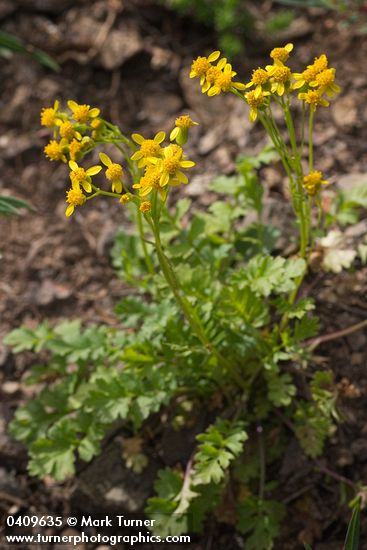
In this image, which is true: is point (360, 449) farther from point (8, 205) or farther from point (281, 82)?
point (8, 205)

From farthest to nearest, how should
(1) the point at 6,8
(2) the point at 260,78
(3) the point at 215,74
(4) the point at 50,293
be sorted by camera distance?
(1) the point at 6,8
(4) the point at 50,293
(3) the point at 215,74
(2) the point at 260,78

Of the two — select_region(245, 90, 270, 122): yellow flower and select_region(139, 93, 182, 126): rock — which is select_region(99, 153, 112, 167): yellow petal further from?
select_region(139, 93, 182, 126): rock

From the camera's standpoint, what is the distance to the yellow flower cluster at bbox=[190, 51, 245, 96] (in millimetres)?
2367

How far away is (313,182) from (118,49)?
247 centimetres

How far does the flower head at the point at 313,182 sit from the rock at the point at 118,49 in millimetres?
2388

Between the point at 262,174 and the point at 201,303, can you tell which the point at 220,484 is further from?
the point at 262,174

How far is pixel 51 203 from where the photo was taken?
425 centimetres

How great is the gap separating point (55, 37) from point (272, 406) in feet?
10.2

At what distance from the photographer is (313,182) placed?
2.57 meters

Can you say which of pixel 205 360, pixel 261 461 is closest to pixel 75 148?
pixel 205 360

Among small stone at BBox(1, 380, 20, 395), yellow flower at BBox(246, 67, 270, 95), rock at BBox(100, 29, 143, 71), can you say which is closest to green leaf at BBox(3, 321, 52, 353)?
small stone at BBox(1, 380, 20, 395)

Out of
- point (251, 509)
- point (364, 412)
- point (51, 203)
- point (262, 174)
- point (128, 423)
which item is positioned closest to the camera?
point (251, 509)

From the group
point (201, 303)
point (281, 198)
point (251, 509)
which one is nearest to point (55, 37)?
point (281, 198)

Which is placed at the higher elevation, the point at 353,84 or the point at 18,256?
the point at 353,84
